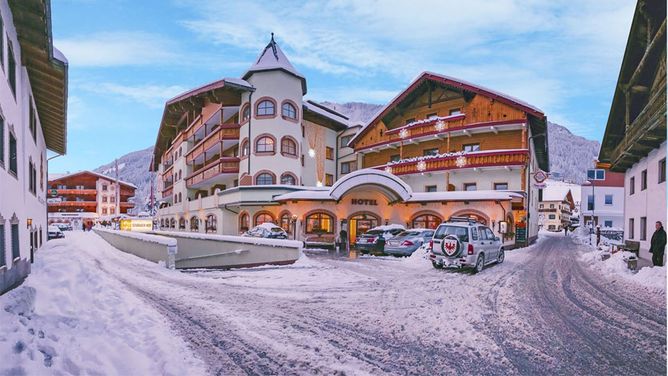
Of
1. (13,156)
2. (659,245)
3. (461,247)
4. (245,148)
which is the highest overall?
(245,148)

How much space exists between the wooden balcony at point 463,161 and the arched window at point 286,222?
10881mm

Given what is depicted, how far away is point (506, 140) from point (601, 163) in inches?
247

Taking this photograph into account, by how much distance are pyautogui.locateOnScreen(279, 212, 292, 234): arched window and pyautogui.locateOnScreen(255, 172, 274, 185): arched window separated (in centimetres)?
458

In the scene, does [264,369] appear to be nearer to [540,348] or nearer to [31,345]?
[31,345]

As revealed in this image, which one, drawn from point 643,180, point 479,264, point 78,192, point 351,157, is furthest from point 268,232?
point 78,192

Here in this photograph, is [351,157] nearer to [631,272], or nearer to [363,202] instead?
[363,202]

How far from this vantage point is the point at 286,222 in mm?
27797

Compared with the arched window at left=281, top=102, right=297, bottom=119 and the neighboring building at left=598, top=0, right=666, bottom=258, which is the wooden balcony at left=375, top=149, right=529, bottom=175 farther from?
the arched window at left=281, top=102, right=297, bottom=119

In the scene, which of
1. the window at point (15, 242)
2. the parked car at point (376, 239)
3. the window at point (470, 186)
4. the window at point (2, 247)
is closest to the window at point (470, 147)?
the window at point (470, 186)

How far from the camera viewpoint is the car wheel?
44.6 ft

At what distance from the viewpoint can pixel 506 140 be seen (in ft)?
94.4

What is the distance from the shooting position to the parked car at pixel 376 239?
66.8 feet

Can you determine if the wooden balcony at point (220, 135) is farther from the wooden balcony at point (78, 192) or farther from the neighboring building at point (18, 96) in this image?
the wooden balcony at point (78, 192)

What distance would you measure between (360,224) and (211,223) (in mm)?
14789
